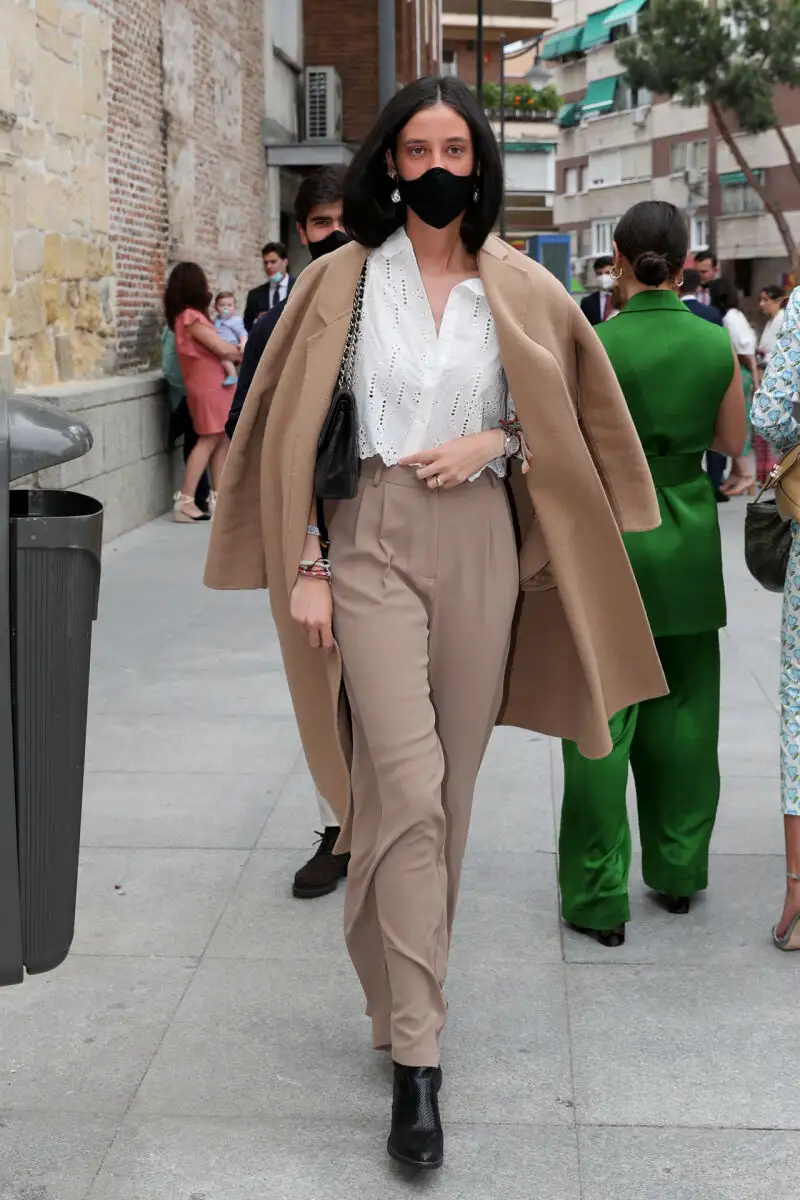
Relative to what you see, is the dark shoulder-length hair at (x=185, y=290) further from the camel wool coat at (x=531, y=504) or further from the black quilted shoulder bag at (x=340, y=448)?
the black quilted shoulder bag at (x=340, y=448)

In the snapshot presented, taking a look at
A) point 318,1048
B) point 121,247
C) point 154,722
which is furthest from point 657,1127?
point 121,247

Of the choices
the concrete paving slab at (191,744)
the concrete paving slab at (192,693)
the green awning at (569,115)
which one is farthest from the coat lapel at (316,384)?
the green awning at (569,115)

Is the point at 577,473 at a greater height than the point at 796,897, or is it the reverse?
the point at 577,473

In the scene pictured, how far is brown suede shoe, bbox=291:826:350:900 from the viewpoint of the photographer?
453 cm

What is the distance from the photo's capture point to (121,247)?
12789mm

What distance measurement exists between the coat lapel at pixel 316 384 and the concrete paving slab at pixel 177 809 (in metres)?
2.06

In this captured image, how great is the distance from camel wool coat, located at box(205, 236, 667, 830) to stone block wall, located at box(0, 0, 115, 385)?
22.6 ft

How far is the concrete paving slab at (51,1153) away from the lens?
296cm

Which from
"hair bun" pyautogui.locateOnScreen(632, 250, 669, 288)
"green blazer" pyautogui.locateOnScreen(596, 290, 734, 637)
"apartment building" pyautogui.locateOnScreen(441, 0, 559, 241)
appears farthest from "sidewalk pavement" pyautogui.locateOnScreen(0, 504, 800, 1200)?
"apartment building" pyautogui.locateOnScreen(441, 0, 559, 241)

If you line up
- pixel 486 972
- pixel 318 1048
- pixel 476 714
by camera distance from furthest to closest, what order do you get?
pixel 486 972 < pixel 318 1048 < pixel 476 714

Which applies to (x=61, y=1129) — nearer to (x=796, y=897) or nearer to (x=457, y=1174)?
(x=457, y=1174)

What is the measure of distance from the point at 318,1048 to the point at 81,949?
875 millimetres

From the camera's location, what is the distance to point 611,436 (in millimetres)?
3402

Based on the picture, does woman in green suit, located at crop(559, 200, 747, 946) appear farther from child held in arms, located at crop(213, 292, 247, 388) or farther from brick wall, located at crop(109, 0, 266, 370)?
child held in arms, located at crop(213, 292, 247, 388)
